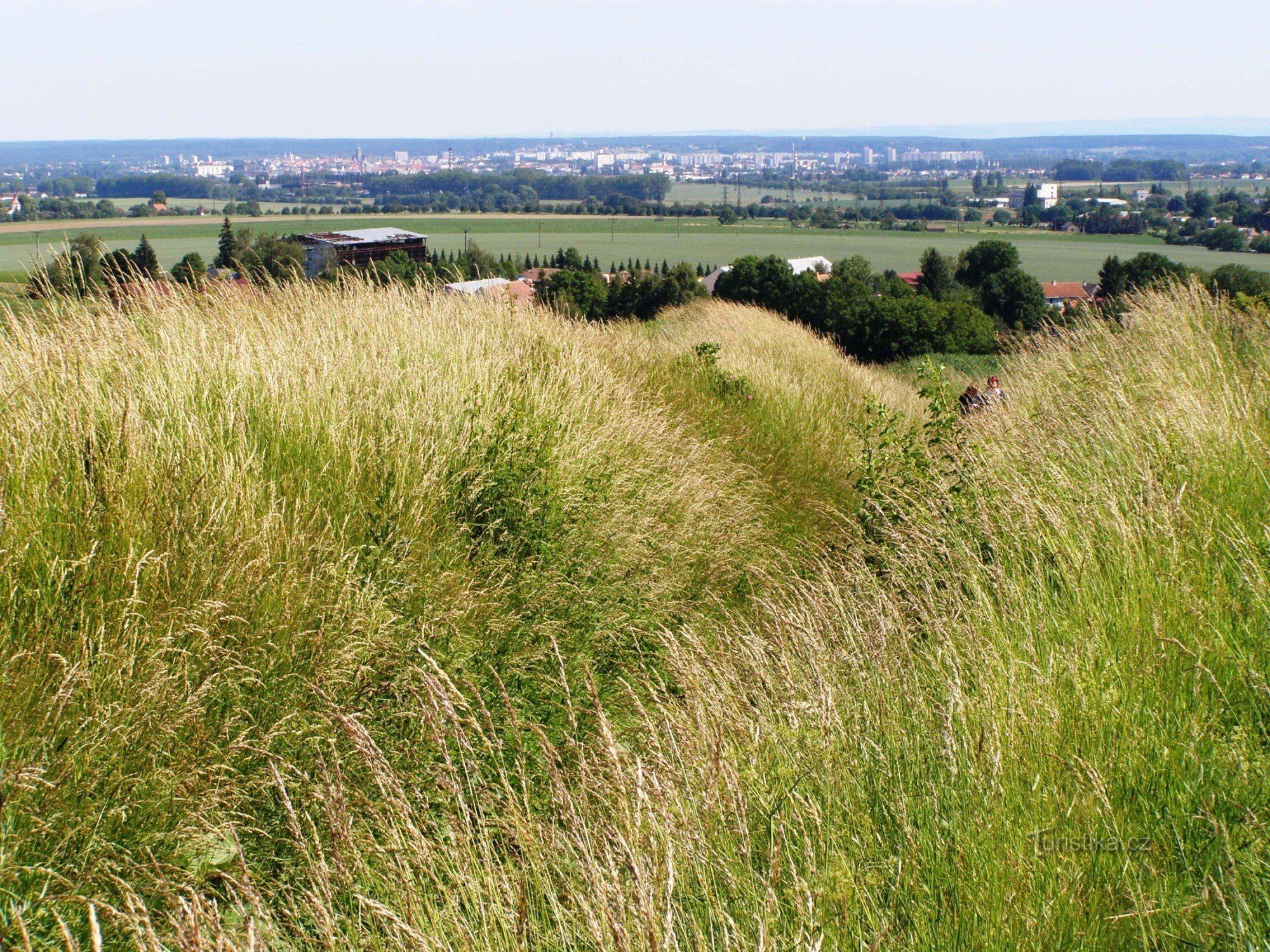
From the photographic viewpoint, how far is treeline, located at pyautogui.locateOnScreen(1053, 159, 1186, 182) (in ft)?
382

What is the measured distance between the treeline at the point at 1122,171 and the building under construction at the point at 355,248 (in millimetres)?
116842

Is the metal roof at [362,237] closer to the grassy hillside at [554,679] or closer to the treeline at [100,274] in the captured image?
the treeline at [100,274]

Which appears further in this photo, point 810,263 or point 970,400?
point 810,263

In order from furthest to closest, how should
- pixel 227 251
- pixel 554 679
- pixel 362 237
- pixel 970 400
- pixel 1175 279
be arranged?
1. pixel 362 237
2. pixel 227 251
3. pixel 1175 279
4. pixel 970 400
5. pixel 554 679

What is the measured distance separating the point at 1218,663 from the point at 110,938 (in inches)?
124

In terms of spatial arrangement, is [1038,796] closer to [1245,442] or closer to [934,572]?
[934,572]

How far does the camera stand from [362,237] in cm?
1897

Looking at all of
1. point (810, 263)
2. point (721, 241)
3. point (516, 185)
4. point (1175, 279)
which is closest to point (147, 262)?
point (1175, 279)

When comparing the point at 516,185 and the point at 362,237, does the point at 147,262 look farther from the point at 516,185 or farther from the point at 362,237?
the point at 516,185

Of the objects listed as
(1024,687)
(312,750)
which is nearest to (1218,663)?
(1024,687)

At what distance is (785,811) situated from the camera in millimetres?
2633

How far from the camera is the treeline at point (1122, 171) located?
116 meters

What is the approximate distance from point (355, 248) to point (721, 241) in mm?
69622
